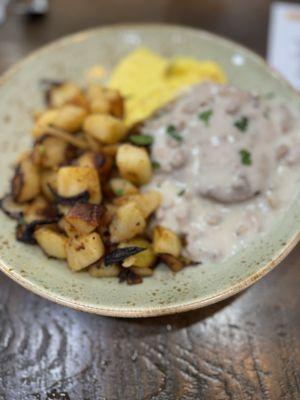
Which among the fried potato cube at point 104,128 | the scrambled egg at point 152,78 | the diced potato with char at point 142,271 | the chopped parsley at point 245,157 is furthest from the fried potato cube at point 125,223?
the scrambled egg at point 152,78

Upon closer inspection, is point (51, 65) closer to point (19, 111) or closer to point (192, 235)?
point (19, 111)

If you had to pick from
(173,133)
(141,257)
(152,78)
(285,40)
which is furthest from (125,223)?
(285,40)

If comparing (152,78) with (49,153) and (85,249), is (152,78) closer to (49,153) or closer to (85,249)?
(49,153)

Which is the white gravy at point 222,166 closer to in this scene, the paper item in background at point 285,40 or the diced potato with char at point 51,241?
the diced potato with char at point 51,241

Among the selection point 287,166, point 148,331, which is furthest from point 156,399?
point 287,166

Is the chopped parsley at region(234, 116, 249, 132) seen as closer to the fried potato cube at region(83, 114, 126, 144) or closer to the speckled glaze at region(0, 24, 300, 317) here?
the speckled glaze at region(0, 24, 300, 317)
